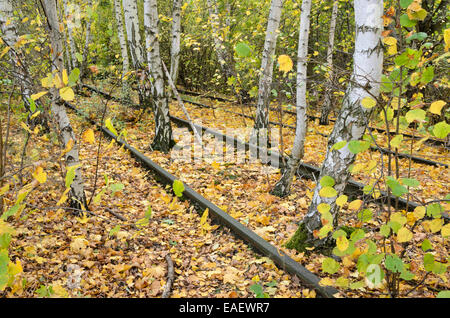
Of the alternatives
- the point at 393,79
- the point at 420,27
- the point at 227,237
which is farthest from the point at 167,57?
the point at 393,79

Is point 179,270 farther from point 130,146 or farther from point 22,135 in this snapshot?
point 22,135

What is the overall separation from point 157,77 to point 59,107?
349cm

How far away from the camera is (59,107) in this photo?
369 cm

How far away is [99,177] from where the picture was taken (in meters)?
5.66

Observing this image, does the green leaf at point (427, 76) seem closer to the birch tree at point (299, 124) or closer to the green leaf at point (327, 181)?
the green leaf at point (327, 181)

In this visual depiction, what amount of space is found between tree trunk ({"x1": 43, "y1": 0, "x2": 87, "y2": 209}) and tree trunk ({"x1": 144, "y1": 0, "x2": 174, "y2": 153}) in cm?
308

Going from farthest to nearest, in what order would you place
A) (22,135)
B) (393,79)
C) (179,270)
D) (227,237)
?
(22,135) < (227,237) < (179,270) < (393,79)

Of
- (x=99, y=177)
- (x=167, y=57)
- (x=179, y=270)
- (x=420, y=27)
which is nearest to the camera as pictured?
(x=179, y=270)

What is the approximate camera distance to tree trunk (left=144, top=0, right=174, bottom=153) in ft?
21.5

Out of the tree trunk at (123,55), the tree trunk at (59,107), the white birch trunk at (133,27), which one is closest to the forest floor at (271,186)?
the tree trunk at (59,107)

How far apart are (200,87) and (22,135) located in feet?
34.7

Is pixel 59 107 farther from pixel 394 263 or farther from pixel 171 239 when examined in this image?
pixel 394 263

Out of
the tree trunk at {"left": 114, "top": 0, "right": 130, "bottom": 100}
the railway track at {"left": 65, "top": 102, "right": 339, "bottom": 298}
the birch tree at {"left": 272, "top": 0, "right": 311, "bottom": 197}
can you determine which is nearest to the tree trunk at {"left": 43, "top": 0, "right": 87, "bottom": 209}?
the railway track at {"left": 65, "top": 102, "right": 339, "bottom": 298}

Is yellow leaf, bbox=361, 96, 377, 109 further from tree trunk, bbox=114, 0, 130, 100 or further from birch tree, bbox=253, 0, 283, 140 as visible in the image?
tree trunk, bbox=114, 0, 130, 100
